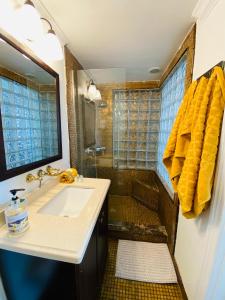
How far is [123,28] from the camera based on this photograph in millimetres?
1268

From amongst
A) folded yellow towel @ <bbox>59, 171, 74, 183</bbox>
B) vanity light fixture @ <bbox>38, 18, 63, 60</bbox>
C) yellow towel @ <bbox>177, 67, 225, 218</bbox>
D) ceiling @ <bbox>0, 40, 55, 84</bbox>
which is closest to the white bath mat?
yellow towel @ <bbox>177, 67, 225, 218</bbox>

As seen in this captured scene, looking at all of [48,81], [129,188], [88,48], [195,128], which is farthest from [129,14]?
[129,188]

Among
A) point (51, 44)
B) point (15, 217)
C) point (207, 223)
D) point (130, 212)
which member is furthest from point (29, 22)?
point (130, 212)

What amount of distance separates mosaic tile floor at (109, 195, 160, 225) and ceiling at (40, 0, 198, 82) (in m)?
2.13

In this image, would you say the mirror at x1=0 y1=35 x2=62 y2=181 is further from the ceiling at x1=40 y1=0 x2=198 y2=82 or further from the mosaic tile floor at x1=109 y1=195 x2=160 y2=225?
the mosaic tile floor at x1=109 y1=195 x2=160 y2=225

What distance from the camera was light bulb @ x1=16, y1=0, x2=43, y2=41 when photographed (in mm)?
851

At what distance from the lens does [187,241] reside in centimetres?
121

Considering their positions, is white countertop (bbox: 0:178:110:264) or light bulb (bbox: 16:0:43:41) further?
light bulb (bbox: 16:0:43:41)

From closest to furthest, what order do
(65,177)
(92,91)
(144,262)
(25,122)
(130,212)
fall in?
(25,122), (65,177), (144,262), (92,91), (130,212)

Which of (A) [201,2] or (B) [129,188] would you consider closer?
(A) [201,2]

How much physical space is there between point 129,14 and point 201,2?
19.3 inches

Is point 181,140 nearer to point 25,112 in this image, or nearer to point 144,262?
point 25,112

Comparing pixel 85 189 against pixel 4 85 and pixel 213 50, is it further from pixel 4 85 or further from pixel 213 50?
pixel 213 50

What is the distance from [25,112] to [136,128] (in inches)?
81.8
